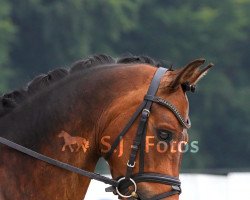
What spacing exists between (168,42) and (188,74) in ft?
84.5

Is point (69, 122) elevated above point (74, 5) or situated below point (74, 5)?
below

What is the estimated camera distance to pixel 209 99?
2917 centimetres

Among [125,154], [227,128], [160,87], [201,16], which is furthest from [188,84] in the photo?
[201,16]

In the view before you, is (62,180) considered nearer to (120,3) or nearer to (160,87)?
(160,87)

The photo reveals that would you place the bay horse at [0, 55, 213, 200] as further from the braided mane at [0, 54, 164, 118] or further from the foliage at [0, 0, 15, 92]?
the foliage at [0, 0, 15, 92]

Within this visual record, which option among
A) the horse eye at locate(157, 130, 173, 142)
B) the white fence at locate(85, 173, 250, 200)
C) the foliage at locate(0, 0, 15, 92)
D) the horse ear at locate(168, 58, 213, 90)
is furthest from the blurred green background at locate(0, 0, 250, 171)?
the horse eye at locate(157, 130, 173, 142)

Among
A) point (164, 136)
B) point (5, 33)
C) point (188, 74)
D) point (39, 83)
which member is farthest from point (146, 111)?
point (5, 33)

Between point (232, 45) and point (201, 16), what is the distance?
1.38 m

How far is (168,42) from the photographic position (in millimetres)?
31156

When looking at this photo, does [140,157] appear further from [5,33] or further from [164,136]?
[5,33]

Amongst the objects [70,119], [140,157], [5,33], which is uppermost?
[5,33]

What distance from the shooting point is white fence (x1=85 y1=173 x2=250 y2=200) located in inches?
367

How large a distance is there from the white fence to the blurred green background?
1705 centimetres

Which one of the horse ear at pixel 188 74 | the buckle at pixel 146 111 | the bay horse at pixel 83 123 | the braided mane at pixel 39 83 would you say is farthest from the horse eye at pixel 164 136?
the braided mane at pixel 39 83
